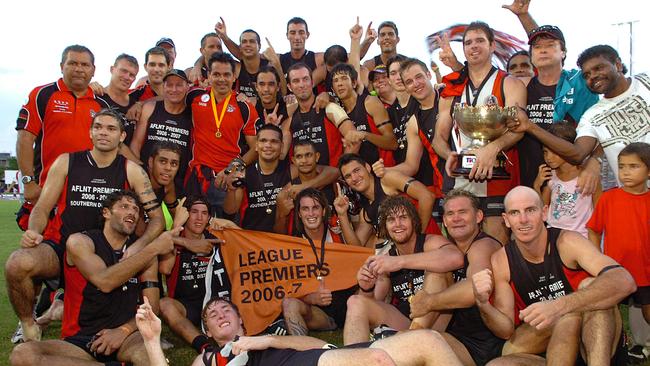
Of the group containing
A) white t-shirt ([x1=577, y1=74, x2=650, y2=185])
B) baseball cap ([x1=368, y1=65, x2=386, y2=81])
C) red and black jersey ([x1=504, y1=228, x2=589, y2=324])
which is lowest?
red and black jersey ([x1=504, y1=228, x2=589, y2=324])

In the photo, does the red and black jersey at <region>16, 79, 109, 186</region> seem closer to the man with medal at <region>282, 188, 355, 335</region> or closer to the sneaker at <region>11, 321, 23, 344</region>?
the sneaker at <region>11, 321, 23, 344</region>

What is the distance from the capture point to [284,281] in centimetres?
730

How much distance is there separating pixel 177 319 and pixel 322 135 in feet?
10.5

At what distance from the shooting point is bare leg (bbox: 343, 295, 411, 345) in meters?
5.55

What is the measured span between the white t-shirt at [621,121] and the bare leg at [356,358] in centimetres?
313

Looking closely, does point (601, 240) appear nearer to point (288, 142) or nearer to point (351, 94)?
point (351, 94)

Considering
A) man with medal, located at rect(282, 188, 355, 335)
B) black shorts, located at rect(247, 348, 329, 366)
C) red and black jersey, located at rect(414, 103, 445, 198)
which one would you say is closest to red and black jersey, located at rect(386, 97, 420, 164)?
red and black jersey, located at rect(414, 103, 445, 198)

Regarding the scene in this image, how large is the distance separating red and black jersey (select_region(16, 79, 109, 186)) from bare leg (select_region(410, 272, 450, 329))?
15.3 ft

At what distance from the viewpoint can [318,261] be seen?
288 inches

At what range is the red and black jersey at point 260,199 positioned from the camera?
26.4ft

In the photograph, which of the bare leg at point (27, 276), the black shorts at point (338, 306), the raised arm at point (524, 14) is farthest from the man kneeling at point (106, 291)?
the raised arm at point (524, 14)

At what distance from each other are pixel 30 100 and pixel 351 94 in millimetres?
4078

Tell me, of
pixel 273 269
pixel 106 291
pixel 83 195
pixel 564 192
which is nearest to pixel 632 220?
pixel 564 192

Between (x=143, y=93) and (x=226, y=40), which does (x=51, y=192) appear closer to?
(x=143, y=93)
